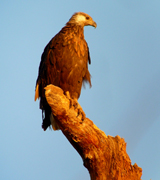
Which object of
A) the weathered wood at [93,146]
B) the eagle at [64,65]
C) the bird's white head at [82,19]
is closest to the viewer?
the weathered wood at [93,146]

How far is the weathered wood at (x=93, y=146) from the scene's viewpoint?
4.79 meters

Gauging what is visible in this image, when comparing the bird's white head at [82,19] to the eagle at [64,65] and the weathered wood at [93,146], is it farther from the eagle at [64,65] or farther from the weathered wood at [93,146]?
the weathered wood at [93,146]

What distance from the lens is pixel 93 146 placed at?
4863 mm

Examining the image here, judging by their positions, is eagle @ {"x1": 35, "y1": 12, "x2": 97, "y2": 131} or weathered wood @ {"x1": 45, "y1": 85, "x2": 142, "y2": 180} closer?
weathered wood @ {"x1": 45, "y1": 85, "x2": 142, "y2": 180}

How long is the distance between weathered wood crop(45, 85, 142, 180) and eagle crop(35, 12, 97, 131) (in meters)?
0.97

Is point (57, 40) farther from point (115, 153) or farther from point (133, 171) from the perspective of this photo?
point (133, 171)

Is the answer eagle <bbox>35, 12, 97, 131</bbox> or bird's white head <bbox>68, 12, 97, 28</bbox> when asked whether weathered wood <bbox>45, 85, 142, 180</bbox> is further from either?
bird's white head <bbox>68, 12, 97, 28</bbox>

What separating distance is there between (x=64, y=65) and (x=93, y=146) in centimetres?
170

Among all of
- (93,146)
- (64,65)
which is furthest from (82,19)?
(93,146)

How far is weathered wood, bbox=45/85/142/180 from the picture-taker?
15.7 ft

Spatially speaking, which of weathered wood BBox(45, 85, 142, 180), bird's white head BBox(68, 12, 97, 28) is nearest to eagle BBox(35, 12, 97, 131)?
bird's white head BBox(68, 12, 97, 28)

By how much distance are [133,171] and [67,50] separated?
97.4 inches

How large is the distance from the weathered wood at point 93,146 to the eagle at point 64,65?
3.20 ft

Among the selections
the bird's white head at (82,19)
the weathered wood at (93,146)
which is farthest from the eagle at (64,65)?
the weathered wood at (93,146)
